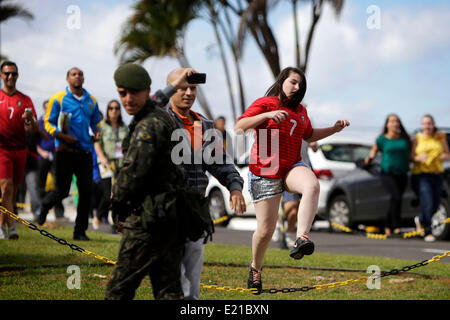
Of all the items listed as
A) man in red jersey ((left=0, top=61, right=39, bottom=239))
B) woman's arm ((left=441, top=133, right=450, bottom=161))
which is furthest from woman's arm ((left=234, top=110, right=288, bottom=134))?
woman's arm ((left=441, top=133, right=450, bottom=161))

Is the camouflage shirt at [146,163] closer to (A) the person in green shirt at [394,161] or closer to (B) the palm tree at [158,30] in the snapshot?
(A) the person in green shirt at [394,161]

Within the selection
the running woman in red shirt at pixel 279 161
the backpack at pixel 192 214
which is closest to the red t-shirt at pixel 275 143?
the running woman in red shirt at pixel 279 161

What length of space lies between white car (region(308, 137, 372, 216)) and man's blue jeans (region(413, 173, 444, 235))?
185 cm

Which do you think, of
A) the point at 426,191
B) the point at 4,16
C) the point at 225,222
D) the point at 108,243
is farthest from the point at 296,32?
the point at 4,16

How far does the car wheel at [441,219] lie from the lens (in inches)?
474

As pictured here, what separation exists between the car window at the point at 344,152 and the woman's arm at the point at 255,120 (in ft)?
26.9

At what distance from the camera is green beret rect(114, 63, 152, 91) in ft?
13.0

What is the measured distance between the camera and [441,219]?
12.4 meters

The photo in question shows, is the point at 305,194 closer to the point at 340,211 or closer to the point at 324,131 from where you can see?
the point at 324,131

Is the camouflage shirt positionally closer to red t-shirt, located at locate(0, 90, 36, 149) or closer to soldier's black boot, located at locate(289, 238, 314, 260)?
soldier's black boot, located at locate(289, 238, 314, 260)

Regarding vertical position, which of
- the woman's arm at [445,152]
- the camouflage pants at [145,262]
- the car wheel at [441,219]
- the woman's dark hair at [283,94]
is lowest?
the camouflage pants at [145,262]

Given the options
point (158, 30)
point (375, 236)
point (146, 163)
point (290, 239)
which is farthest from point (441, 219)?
point (158, 30)

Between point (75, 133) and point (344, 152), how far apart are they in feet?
21.2
